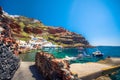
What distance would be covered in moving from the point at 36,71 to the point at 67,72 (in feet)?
24.6

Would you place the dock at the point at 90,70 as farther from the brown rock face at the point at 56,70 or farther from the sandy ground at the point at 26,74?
the brown rock face at the point at 56,70

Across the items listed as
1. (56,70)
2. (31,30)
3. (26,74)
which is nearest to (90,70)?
(26,74)

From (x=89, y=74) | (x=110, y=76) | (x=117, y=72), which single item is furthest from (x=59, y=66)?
(x=117, y=72)

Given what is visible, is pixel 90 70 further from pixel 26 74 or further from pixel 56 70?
pixel 56 70

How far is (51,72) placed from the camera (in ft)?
55.5

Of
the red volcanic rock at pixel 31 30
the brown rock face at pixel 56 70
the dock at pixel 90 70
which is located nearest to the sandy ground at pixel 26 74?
the brown rock face at pixel 56 70

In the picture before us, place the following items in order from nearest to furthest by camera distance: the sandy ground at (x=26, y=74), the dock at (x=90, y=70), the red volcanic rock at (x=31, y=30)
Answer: the sandy ground at (x=26, y=74)
the dock at (x=90, y=70)
the red volcanic rock at (x=31, y=30)

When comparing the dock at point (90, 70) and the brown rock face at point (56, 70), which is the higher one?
the brown rock face at point (56, 70)

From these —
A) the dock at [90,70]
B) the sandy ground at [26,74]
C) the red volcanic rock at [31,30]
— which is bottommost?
the dock at [90,70]

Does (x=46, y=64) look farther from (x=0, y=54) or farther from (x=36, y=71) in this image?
(x=0, y=54)

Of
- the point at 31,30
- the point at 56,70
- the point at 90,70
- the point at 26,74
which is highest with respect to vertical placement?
the point at 31,30

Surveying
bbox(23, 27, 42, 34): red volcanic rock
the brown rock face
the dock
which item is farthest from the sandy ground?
bbox(23, 27, 42, 34): red volcanic rock

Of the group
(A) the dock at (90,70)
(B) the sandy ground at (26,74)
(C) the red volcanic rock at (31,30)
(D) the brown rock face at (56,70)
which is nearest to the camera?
(D) the brown rock face at (56,70)

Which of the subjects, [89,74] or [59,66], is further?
[89,74]
